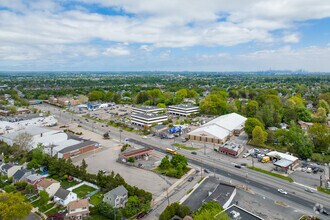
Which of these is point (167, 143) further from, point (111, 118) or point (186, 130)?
point (111, 118)

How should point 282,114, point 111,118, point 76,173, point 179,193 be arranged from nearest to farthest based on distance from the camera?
1. point 179,193
2. point 76,173
3. point 282,114
4. point 111,118

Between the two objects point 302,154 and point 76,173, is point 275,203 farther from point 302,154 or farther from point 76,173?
point 76,173

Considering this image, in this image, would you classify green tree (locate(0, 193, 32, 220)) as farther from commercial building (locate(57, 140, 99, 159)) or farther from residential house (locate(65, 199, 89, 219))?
commercial building (locate(57, 140, 99, 159))

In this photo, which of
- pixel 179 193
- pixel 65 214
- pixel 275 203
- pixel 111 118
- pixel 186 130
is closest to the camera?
pixel 65 214

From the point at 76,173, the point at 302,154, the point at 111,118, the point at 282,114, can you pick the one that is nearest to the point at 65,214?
the point at 76,173

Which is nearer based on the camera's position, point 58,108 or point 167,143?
point 167,143

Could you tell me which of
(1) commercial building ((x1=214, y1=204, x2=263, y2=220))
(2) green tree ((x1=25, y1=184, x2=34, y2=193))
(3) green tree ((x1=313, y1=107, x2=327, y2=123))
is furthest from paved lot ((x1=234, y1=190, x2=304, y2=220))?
(3) green tree ((x1=313, y1=107, x2=327, y2=123))

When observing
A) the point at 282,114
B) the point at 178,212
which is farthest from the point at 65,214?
the point at 282,114
